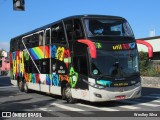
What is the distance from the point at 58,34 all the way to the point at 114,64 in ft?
13.6

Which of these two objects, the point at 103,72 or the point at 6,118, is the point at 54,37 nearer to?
the point at 103,72

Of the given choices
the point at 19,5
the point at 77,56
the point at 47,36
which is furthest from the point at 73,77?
the point at 19,5

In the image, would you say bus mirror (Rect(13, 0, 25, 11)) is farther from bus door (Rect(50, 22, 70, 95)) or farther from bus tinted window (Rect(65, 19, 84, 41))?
bus tinted window (Rect(65, 19, 84, 41))

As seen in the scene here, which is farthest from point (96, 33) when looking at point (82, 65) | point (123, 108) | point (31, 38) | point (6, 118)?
point (31, 38)

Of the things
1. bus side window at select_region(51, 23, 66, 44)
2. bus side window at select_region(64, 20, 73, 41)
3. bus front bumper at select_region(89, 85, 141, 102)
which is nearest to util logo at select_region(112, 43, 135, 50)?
bus front bumper at select_region(89, 85, 141, 102)

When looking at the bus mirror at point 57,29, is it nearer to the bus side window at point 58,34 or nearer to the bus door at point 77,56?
the bus side window at point 58,34

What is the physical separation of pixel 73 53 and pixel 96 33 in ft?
4.90

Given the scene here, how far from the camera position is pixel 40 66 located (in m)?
21.5

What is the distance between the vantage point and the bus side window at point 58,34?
58.9 ft

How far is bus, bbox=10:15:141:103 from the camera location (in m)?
15.3

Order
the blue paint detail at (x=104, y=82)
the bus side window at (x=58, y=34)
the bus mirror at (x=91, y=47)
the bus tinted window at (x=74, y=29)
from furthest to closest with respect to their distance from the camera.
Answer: the bus side window at (x=58, y=34) → the bus tinted window at (x=74, y=29) → the blue paint detail at (x=104, y=82) → the bus mirror at (x=91, y=47)

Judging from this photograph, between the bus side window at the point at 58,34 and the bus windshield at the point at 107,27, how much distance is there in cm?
203

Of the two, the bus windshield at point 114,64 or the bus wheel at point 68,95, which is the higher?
the bus windshield at point 114,64

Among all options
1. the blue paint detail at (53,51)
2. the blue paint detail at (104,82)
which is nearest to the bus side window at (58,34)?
the blue paint detail at (53,51)
